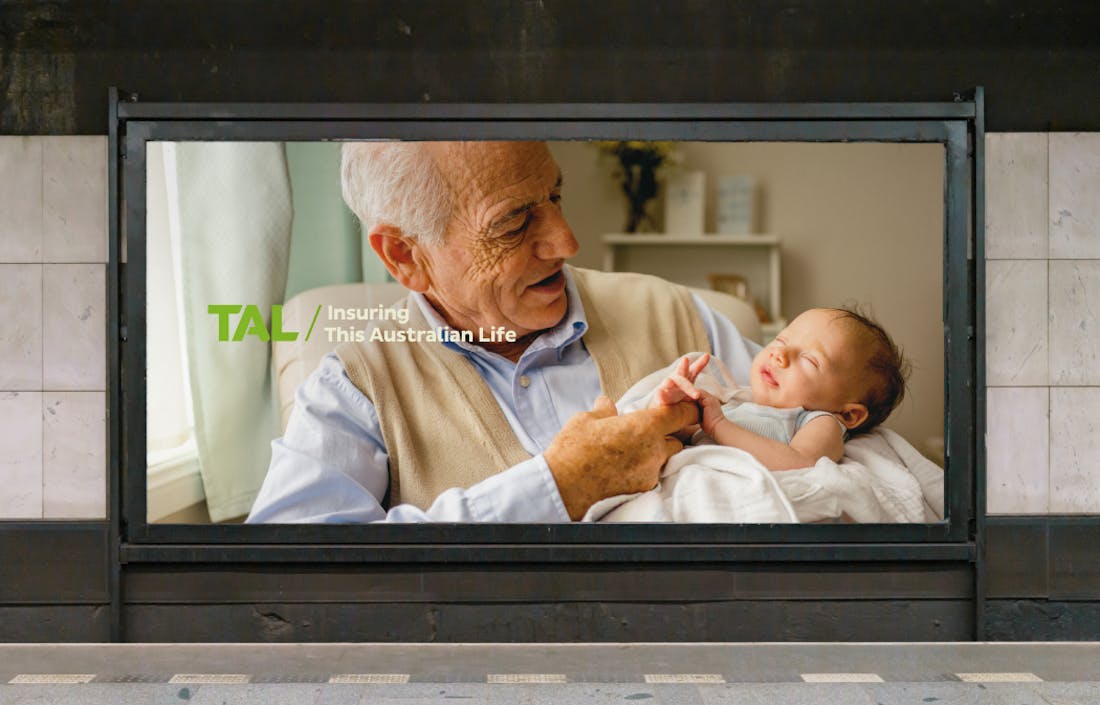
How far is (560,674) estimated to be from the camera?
4301mm

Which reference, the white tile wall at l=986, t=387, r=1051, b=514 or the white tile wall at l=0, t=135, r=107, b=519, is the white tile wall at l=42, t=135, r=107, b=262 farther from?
the white tile wall at l=986, t=387, r=1051, b=514

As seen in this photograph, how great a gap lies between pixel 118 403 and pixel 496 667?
6.61ft

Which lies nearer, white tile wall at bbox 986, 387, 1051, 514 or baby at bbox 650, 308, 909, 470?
baby at bbox 650, 308, 909, 470

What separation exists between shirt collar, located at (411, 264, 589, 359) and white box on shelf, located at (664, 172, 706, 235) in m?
0.51

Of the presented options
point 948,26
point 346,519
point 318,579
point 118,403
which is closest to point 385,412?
point 346,519

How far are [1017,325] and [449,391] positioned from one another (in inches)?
100.0

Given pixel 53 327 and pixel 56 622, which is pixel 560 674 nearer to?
pixel 56 622

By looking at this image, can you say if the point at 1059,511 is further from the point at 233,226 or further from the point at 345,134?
the point at 233,226

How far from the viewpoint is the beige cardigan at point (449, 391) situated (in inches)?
182

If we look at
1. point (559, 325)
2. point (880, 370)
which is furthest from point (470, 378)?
point (880, 370)

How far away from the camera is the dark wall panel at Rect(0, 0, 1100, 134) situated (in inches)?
182

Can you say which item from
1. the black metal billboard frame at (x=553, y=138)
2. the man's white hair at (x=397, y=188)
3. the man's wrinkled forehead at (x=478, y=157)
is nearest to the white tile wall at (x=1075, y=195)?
the black metal billboard frame at (x=553, y=138)

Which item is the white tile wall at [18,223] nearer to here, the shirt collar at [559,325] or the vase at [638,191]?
the shirt collar at [559,325]

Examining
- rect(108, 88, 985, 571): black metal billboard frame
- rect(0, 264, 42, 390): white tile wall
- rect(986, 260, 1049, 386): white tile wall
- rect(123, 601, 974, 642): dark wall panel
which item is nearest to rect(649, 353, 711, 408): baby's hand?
rect(108, 88, 985, 571): black metal billboard frame
